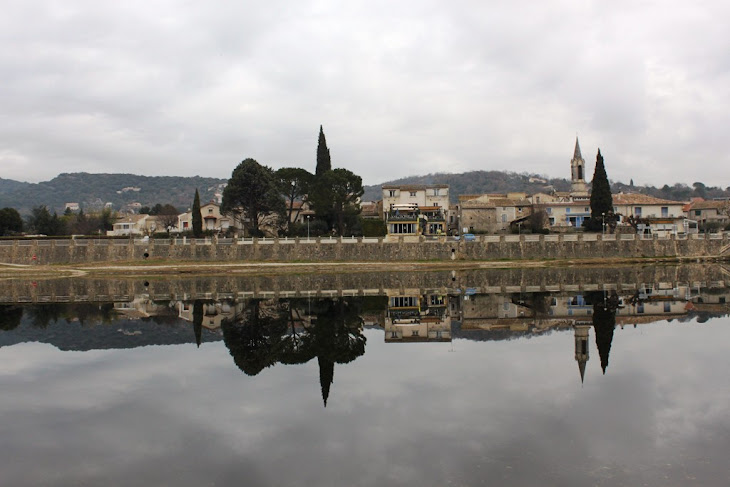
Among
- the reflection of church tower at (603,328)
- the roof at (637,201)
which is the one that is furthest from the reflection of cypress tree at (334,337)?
the roof at (637,201)

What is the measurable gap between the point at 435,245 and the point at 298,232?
67.8ft

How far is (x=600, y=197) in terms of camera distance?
77.6 meters

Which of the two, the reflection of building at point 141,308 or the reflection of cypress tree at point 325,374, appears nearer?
the reflection of cypress tree at point 325,374

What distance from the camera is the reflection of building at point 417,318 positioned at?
28006mm

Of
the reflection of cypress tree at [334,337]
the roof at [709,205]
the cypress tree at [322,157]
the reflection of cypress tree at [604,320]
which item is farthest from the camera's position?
the roof at [709,205]

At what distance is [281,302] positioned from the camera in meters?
39.9

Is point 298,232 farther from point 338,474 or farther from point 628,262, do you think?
point 338,474

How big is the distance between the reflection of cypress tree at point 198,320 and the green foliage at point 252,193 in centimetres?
3995

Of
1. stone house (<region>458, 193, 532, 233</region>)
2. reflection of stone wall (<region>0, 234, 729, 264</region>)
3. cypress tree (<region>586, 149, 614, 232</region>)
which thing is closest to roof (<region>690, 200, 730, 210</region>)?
stone house (<region>458, 193, 532, 233</region>)

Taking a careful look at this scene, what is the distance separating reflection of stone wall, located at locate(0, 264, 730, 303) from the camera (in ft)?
152

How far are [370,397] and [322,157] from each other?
7219 centimetres

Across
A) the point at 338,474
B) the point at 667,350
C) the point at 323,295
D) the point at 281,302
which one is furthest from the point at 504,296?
the point at 338,474

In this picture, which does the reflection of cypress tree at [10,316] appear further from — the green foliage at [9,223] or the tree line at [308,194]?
the green foliage at [9,223]

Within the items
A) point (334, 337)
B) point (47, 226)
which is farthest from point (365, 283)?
point (47, 226)
